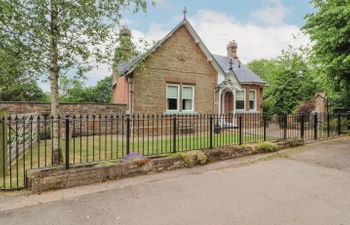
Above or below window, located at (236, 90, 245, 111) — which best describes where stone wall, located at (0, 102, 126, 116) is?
below

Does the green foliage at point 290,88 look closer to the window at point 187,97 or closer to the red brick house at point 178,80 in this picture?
the red brick house at point 178,80

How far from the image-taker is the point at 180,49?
14.0 meters

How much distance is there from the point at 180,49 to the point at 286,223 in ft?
38.7

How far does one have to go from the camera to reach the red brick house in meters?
12.7

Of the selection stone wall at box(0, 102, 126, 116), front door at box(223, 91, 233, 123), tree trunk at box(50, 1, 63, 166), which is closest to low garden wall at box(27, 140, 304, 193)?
tree trunk at box(50, 1, 63, 166)

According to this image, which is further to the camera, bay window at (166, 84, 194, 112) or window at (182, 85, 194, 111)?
window at (182, 85, 194, 111)

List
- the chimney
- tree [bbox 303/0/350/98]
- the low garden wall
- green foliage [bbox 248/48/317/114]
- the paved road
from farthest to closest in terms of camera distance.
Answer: the chimney < green foliage [bbox 248/48/317/114] < tree [bbox 303/0/350/98] < the low garden wall < the paved road

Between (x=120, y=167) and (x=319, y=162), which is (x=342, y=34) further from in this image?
(x=120, y=167)

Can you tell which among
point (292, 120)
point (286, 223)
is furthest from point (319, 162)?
point (286, 223)

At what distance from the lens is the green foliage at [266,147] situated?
28.3 feet

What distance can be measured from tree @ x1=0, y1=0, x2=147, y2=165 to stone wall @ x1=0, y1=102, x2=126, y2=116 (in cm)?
635

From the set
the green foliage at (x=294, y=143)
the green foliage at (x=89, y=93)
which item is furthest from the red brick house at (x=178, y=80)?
the green foliage at (x=89, y=93)

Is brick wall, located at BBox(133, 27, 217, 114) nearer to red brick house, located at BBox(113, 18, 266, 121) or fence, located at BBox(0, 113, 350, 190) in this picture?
red brick house, located at BBox(113, 18, 266, 121)

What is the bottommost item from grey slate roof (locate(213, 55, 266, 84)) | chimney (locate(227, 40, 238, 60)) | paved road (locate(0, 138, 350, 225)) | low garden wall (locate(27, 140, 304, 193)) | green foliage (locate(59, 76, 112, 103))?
paved road (locate(0, 138, 350, 225))
